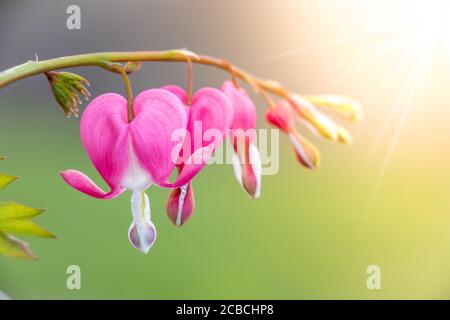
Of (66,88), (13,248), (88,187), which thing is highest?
(66,88)

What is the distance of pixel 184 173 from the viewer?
1.49 meters

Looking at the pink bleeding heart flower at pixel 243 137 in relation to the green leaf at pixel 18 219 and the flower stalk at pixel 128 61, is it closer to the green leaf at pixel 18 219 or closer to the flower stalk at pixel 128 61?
the flower stalk at pixel 128 61

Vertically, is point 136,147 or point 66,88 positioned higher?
point 66,88

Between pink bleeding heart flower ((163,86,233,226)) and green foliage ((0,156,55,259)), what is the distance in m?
0.34

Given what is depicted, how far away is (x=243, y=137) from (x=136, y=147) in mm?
298

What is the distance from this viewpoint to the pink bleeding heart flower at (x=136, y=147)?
1432 millimetres

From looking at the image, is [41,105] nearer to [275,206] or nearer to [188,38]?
[188,38]

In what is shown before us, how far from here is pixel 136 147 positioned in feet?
A: 4.68

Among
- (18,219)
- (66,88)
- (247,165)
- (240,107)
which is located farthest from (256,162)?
(18,219)

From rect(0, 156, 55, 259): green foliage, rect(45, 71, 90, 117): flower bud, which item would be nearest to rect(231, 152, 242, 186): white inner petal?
rect(45, 71, 90, 117): flower bud

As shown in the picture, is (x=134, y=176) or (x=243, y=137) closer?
(x=134, y=176)

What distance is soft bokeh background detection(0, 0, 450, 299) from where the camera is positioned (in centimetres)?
161

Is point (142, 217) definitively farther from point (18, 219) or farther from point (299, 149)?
point (299, 149)

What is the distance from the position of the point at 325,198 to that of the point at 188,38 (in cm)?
57
